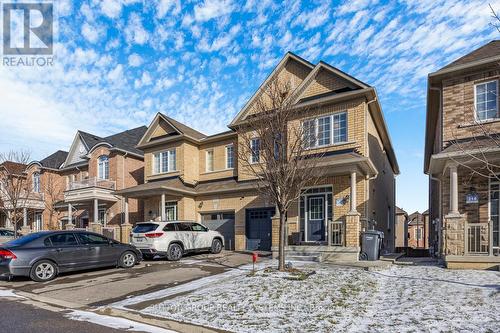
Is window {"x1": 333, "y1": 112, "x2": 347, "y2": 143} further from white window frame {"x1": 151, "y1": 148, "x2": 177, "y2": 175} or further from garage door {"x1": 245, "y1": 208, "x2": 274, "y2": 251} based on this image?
white window frame {"x1": 151, "y1": 148, "x2": 177, "y2": 175}

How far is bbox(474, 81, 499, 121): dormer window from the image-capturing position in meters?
12.0

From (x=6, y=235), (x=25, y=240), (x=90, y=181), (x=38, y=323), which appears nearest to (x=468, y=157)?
(x=38, y=323)

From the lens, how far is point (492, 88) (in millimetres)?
12031

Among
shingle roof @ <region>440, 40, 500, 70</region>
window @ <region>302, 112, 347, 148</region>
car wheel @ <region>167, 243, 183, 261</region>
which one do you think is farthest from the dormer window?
car wheel @ <region>167, 243, 183, 261</region>

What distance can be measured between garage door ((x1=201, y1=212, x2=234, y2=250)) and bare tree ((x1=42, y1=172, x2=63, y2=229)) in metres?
17.1

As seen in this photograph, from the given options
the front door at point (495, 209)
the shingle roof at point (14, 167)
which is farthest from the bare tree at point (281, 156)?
the shingle roof at point (14, 167)

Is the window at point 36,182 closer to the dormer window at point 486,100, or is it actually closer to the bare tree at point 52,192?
the bare tree at point 52,192

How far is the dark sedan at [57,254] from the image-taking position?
32.2ft

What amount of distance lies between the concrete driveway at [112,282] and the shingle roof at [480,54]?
34.1 feet

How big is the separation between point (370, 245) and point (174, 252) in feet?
24.4

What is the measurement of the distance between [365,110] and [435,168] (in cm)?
354

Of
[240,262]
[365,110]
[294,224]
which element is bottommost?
[240,262]

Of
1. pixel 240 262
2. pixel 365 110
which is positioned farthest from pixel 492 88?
pixel 240 262

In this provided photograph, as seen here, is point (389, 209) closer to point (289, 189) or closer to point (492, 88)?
point (492, 88)
